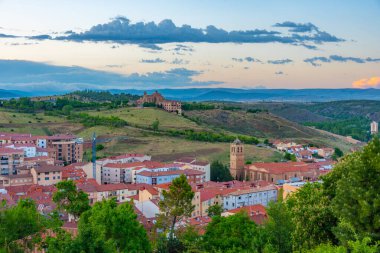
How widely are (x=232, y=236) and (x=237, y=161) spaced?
46.1 meters

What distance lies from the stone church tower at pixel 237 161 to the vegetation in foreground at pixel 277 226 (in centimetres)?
4187

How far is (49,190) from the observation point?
46219 mm

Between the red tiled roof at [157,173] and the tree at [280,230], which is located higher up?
the tree at [280,230]

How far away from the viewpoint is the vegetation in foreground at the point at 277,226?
16594 mm

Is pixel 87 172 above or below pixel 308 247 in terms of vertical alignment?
below

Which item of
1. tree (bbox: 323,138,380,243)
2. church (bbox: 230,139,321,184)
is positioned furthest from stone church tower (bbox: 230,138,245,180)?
tree (bbox: 323,138,380,243)

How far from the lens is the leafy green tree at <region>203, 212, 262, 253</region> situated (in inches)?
811

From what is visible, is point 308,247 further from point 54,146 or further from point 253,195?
point 54,146

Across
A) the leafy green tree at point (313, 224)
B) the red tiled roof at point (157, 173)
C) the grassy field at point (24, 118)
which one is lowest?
the red tiled roof at point (157, 173)

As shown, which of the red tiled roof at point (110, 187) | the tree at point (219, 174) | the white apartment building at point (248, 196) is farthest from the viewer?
the tree at point (219, 174)

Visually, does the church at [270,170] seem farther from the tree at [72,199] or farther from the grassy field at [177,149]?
the tree at [72,199]

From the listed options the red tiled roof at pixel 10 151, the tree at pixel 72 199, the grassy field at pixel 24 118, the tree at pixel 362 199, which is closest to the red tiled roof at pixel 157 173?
the red tiled roof at pixel 10 151

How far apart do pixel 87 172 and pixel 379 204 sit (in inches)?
1865

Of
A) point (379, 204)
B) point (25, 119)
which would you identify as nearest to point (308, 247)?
point (379, 204)
